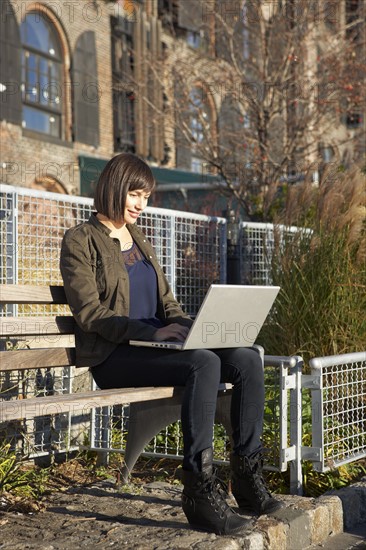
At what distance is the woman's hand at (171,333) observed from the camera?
3.92 meters

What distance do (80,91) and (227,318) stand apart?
13890mm

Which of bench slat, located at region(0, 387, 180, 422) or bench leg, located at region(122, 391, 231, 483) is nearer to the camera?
bench slat, located at region(0, 387, 180, 422)

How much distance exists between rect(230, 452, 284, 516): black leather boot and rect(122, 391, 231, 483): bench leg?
188mm

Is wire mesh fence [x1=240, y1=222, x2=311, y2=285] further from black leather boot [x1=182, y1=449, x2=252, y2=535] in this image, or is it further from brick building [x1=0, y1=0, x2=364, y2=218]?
brick building [x1=0, y1=0, x2=364, y2=218]

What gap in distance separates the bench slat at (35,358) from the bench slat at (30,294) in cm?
23

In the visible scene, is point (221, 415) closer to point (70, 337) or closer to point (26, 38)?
point (70, 337)

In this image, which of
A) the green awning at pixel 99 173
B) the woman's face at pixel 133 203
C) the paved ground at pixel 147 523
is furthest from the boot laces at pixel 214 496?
the green awning at pixel 99 173

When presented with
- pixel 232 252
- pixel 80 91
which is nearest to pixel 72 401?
pixel 232 252

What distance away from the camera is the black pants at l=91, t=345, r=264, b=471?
12.1ft

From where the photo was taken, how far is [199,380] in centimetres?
Answer: 374

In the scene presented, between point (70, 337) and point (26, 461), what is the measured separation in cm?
98

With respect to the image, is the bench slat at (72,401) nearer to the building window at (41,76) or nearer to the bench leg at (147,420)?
the bench leg at (147,420)

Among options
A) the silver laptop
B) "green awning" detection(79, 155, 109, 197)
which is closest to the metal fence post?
the silver laptop

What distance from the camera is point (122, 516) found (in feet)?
13.1
